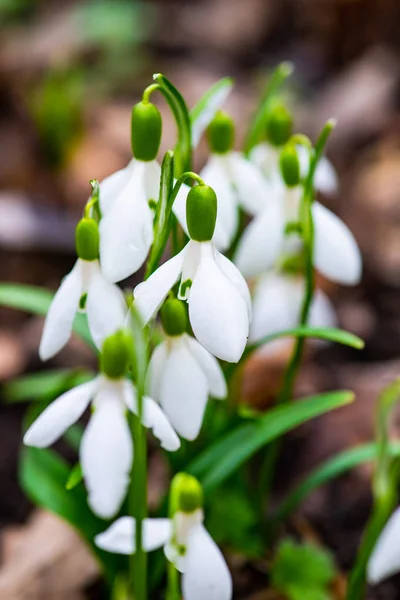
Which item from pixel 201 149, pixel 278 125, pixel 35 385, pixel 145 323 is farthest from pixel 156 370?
pixel 201 149

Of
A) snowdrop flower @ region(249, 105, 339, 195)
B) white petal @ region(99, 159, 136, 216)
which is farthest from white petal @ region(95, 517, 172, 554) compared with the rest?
snowdrop flower @ region(249, 105, 339, 195)

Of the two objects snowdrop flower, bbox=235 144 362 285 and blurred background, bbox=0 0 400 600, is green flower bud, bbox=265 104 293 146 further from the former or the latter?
blurred background, bbox=0 0 400 600

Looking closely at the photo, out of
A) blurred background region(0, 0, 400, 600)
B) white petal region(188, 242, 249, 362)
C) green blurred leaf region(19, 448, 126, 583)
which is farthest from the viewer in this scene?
blurred background region(0, 0, 400, 600)

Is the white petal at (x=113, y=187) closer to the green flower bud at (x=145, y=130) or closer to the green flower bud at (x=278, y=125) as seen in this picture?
the green flower bud at (x=145, y=130)

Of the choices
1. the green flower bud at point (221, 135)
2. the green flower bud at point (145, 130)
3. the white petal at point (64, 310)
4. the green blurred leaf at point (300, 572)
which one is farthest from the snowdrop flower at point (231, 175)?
the green blurred leaf at point (300, 572)

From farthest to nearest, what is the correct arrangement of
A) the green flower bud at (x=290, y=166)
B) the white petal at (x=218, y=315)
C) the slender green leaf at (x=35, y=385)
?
the slender green leaf at (x=35, y=385) → the green flower bud at (x=290, y=166) → the white petal at (x=218, y=315)

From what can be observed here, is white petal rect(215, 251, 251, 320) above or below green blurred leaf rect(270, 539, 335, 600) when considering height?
above
